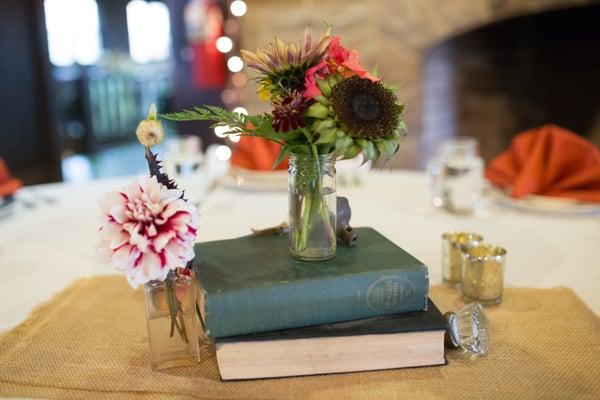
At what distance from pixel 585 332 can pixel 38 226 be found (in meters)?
0.99

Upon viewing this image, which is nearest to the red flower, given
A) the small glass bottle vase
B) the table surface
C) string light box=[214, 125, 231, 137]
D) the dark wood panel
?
string light box=[214, 125, 231, 137]

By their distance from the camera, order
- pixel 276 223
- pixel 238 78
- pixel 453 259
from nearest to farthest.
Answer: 1. pixel 453 259
2. pixel 276 223
3. pixel 238 78

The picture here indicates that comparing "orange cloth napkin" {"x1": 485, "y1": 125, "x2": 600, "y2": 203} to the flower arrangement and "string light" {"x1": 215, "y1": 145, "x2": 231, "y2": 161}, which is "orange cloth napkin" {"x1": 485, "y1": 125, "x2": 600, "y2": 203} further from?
"string light" {"x1": 215, "y1": 145, "x2": 231, "y2": 161}

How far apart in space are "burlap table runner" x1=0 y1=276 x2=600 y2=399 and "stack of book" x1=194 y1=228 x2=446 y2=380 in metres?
0.02

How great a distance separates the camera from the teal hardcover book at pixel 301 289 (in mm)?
570

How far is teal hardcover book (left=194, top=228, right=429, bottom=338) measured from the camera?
57 centimetres

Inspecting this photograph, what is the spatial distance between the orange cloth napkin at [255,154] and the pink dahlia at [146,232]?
0.89 meters

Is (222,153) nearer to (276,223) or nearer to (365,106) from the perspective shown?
(276,223)

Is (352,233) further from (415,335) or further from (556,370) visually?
(556,370)

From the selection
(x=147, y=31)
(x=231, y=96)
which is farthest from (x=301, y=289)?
(x=147, y=31)

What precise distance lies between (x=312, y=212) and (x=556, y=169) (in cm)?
79

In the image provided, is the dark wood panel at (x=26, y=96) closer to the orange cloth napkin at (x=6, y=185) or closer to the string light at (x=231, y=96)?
the string light at (x=231, y=96)

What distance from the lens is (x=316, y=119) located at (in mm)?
579

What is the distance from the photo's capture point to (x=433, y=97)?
9.70 feet
